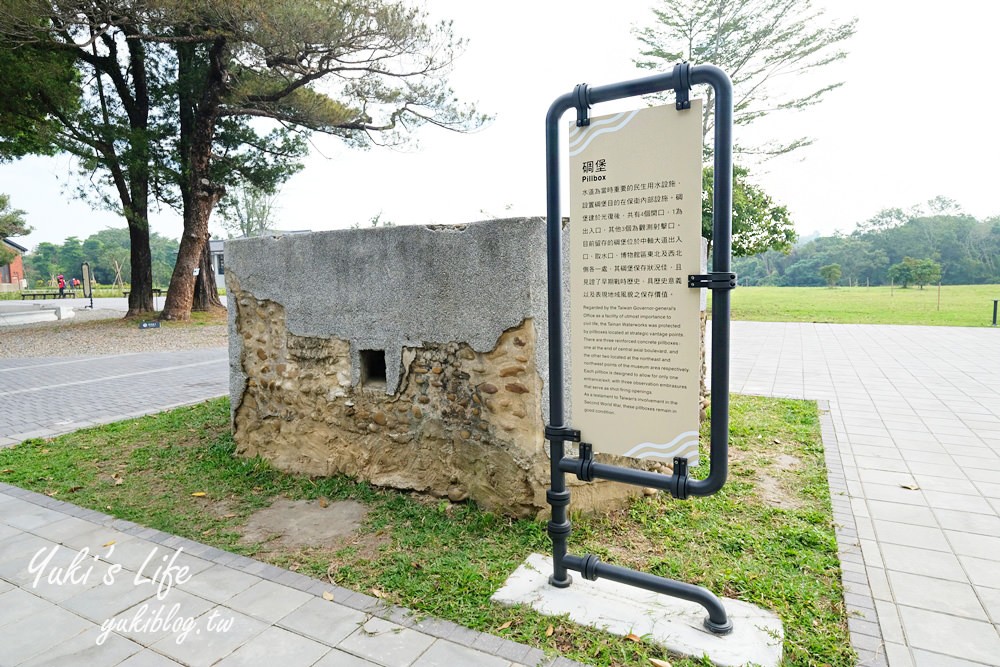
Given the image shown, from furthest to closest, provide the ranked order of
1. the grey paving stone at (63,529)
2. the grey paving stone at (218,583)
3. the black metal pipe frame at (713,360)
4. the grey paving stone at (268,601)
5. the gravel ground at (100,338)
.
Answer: the gravel ground at (100,338)
the grey paving stone at (63,529)
the grey paving stone at (218,583)
the grey paving stone at (268,601)
the black metal pipe frame at (713,360)

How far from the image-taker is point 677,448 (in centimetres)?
258

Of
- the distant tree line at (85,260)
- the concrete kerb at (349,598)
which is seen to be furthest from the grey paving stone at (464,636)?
the distant tree line at (85,260)

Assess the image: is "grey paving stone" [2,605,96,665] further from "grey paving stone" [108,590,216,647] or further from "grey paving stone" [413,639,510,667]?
"grey paving stone" [413,639,510,667]

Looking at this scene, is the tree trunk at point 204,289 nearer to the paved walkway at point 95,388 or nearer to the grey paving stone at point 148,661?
the paved walkway at point 95,388

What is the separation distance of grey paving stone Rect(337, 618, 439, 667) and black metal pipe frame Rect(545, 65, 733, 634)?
764mm

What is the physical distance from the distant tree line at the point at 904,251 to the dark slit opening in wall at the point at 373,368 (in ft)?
130

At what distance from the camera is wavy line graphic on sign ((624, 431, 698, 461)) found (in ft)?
8.32

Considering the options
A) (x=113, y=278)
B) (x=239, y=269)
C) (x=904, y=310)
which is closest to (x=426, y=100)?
(x=239, y=269)

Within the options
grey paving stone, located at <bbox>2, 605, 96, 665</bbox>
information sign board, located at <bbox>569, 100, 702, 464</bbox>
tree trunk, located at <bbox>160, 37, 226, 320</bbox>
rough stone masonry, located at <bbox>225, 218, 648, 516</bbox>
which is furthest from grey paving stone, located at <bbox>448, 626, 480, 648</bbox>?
tree trunk, located at <bbox>160, 37, 226, 320</bbox>

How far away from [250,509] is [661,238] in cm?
331

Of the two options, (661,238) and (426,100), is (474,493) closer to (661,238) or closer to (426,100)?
(661,238)

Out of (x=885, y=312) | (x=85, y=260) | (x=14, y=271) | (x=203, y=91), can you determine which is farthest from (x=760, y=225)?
(x=14, y=271)

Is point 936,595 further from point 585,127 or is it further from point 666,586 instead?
point 585,127

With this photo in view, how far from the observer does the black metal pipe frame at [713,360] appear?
2.33 m
